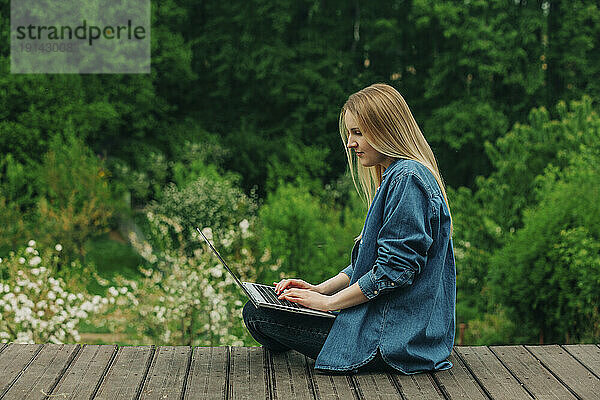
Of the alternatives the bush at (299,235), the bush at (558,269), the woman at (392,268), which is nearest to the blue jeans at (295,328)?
the woman at (392,268)

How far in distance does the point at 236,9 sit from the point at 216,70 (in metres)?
1.62

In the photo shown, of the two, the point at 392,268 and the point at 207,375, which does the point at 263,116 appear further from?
the point at 392,268

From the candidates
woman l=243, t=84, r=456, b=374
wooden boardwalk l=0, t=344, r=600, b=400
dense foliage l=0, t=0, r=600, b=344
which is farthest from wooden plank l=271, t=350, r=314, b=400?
dense foliage l=0, t=0, r=600, b=344

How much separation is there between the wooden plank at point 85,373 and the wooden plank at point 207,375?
1.08ft

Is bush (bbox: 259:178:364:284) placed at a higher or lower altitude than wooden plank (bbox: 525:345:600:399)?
higher

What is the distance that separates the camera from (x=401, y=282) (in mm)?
2641

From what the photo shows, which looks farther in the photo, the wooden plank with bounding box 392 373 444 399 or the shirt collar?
the shirt collar

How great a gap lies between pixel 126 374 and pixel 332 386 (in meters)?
0.76

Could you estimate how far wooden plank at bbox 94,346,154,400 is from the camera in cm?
263

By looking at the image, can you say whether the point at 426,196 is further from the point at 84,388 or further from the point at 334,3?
the point at 334,3

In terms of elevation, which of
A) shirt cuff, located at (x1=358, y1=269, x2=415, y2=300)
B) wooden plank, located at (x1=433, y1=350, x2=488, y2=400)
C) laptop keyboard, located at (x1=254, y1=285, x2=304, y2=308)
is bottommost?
wooden plank, located at (x1=433, y1=350, x2=488, y2=400)

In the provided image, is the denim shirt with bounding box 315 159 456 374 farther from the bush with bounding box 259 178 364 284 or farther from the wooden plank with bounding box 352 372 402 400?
the bush with bounding box 259 178 364 284

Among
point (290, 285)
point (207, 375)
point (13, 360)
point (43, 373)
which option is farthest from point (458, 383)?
point (13, 360)

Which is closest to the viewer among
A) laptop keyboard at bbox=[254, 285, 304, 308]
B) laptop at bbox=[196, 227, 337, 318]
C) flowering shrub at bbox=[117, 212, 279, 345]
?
laptop at bbox=[196, 227, 337, 318]
